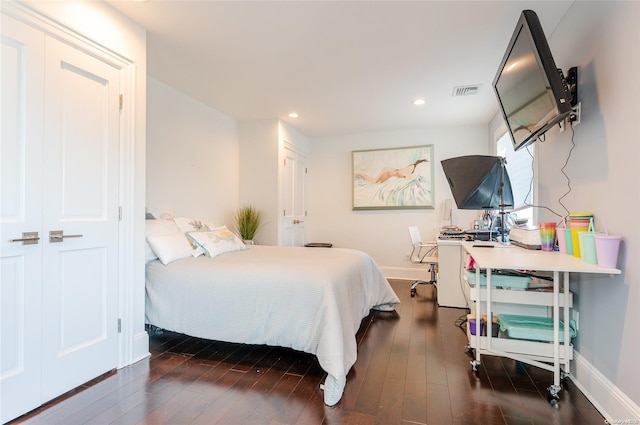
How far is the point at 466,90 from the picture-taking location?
3430 millimetres

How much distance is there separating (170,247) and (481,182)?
2.96 metres

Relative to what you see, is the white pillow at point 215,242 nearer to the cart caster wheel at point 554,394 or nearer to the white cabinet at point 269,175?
the white cabinet at point 269,175

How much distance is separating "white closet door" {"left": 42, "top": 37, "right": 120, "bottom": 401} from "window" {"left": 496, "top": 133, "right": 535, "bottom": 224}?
3325 millimetres

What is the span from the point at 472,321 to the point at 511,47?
1865 mm

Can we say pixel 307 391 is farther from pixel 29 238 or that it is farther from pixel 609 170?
pixel 609 170

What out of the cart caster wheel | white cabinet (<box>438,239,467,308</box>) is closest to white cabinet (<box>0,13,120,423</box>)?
the cart caster wheel

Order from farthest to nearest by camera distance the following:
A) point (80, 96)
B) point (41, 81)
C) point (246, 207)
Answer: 1. point (246, 207)
2. point (80, 96)
3. point (41, 81)

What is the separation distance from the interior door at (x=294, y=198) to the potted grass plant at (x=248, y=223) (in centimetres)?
41

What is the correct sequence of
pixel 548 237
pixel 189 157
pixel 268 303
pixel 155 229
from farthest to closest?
pixel 189 157 → pixel 155 229 → pixel 268 303 → pixel 548 237

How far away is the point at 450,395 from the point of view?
1803mm

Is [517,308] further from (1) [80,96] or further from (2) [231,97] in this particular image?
(2) [231,97]

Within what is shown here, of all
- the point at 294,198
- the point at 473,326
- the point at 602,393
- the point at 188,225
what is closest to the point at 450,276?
the point at 473,326

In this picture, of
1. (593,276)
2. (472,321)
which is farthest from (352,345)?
(593,276)

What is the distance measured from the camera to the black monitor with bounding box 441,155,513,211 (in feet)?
9.55
